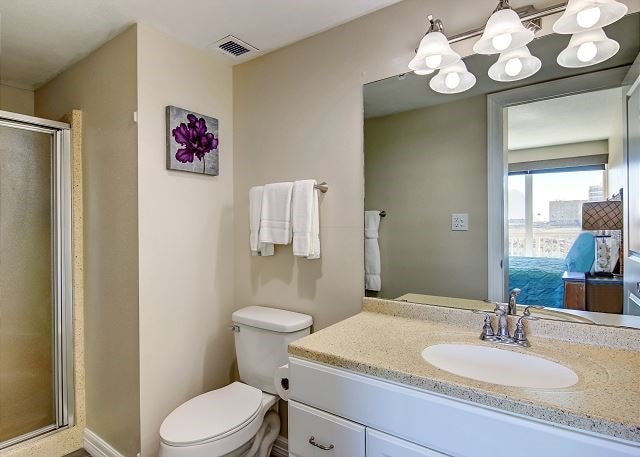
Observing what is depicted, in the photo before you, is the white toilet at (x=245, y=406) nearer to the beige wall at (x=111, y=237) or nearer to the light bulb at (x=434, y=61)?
the beige wall at (x=111, y=237)

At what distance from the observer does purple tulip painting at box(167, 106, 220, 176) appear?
177 centimetres

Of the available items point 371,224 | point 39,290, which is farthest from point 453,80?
point 39,290

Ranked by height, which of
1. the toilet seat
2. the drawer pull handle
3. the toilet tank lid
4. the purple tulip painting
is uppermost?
the purple tulip painting

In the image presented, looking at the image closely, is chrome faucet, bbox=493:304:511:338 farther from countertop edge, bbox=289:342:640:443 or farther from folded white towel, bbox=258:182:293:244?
folded white towel, bbox=258:182:293:244

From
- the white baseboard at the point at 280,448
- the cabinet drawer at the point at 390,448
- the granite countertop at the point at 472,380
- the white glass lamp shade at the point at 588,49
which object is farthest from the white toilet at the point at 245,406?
the white glass lamp shade at the point at 588,49

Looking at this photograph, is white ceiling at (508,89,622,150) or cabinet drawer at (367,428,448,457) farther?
white ceiling at (508,89,622,150)

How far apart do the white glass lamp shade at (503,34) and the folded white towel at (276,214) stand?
99cm

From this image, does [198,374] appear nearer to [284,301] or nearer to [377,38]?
[284,301]

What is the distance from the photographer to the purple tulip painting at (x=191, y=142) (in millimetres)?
1773

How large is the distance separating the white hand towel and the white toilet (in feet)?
1.26

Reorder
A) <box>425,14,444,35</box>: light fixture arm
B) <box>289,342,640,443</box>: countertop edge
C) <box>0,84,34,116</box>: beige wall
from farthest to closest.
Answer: <box>0,84,34,116</box>: beige wall, <box>425,14,444,35</box>: light fixture arm, <box>289,342,640,443</box>: countertop edge

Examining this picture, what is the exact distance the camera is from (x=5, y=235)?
194 centimetres

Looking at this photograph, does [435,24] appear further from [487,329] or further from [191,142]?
[191,142]

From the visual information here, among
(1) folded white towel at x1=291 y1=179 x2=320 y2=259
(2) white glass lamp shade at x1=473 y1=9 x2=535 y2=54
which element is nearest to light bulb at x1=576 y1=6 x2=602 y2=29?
(2) white glass lamp shade at x1=473 y1=9 x2=535 y2=54
